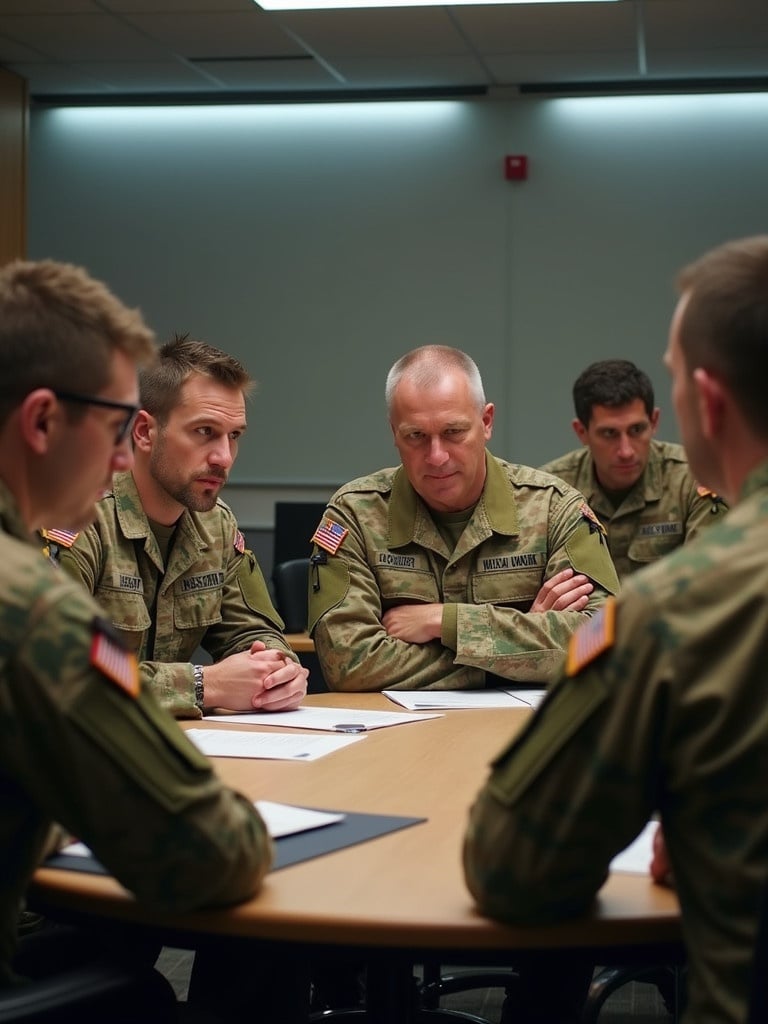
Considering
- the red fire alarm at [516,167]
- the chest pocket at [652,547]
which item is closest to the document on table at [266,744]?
the chest pocket at [652,547]

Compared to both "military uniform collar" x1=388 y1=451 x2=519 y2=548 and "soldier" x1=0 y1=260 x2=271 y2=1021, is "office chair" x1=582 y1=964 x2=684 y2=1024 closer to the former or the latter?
"military uniform collar" x1=388 y1=451 x2=519 y2=548

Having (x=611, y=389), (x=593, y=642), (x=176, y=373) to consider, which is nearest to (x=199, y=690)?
(x=176, y=373)

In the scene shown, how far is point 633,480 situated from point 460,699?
191 centimetres

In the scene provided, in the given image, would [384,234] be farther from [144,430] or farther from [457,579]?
[144,430]

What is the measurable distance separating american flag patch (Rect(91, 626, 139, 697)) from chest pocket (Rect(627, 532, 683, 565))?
10.8 ft

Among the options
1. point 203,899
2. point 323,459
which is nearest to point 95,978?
point 203,899

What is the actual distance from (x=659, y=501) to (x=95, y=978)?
3437 millimetres

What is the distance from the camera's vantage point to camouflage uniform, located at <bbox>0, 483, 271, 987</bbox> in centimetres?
Result: 122

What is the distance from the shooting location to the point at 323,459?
23.0 feet

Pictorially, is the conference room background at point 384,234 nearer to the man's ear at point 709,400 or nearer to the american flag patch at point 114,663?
the man's ear at point 709,400

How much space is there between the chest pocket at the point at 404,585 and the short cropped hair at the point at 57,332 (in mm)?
1727

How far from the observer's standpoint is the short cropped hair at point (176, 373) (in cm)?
294

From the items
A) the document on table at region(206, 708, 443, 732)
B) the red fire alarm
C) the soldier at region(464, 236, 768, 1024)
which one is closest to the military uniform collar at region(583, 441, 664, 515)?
the document on table at region(206, 708, 443, 732)

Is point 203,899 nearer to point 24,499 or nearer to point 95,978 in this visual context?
point 95,978
